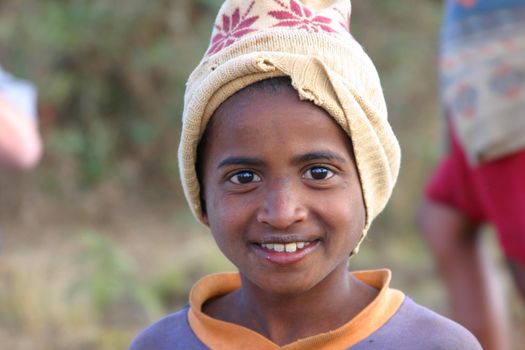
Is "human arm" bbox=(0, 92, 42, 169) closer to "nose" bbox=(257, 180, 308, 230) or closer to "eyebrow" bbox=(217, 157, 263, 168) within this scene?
"eyebrow" bbox=(217, 157, 263, 168)

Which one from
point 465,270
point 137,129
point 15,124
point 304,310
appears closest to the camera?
point 304,310

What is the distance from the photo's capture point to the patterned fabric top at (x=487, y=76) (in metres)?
3.43

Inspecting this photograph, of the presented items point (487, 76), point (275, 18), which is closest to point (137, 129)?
point (487, 76)

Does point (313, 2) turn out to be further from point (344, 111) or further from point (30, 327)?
point (30, 327)

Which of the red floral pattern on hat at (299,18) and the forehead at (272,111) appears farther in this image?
the red floral pattern on hat at (299,18)

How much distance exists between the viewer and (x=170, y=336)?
2387 mm

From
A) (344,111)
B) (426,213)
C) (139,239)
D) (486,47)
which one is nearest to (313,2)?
→ (344,111)

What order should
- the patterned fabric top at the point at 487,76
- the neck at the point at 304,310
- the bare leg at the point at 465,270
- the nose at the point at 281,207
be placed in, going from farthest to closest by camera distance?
the bare leg at the point at 465,270 < the patterned fabric top at the point at 487,76 < the neck at the point at 304,310 < the nose at the point at 281,207

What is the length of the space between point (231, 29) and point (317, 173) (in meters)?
0.41

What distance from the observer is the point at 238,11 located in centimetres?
232

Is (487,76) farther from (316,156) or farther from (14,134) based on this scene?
(14,134)

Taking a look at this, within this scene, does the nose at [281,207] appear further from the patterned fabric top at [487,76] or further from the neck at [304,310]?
the patterned fabric top at [487,76]

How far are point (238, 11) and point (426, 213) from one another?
74.1 inches

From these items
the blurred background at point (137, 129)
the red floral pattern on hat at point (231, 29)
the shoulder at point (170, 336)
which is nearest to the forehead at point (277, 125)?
the red floral pattern on hat at point (231, 29)
